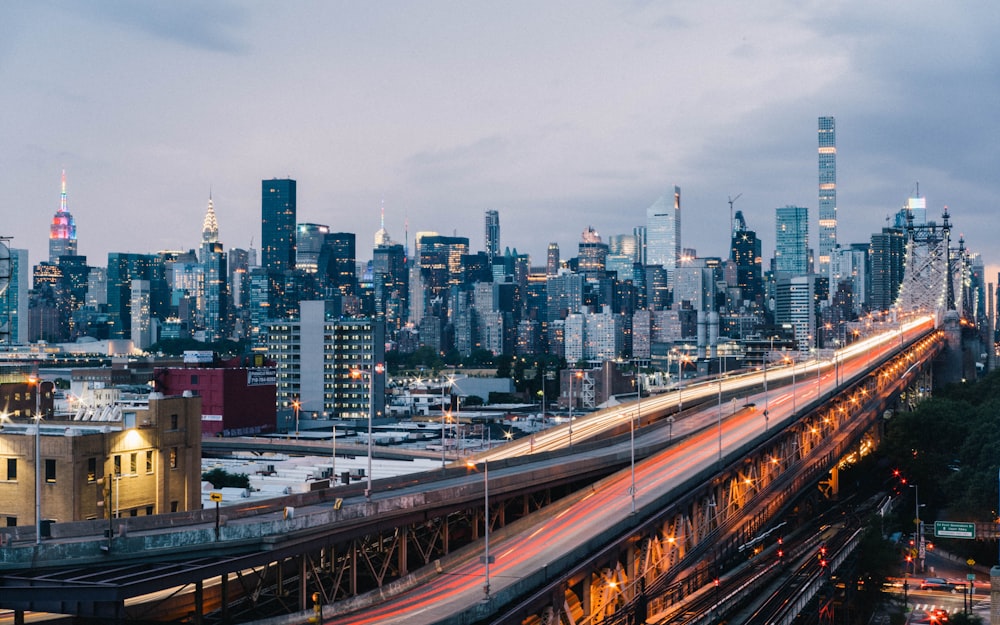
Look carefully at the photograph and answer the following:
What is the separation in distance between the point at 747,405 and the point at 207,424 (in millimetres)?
72696

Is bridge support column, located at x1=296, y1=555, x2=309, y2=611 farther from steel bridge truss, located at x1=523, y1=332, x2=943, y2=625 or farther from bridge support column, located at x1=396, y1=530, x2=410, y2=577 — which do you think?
steel bridge truss, located at x1=523, y1=332, x2=943, y2=625

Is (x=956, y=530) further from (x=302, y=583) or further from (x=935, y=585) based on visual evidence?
(x=302, y=583)

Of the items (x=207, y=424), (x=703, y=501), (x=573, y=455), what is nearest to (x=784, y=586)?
(x=703, y=501)

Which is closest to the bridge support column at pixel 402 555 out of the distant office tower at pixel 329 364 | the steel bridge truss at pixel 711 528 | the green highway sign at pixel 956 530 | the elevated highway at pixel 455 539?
the elevated highway at pixel 455 539

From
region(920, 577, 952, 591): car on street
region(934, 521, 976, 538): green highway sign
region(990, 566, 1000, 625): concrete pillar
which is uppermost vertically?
region(990, 566, 1000, 625): concrete pillar

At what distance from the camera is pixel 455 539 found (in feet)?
154

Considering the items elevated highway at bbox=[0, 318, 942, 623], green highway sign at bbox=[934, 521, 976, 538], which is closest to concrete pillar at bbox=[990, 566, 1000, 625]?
elevated highway at bbox=[0, 318, 942, 623]

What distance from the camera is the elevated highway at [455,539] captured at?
32.5 m

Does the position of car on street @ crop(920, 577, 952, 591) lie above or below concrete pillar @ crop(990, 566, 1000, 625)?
below

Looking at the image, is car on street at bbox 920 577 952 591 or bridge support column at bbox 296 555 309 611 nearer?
bridge support column at bbox 296 555 309 611

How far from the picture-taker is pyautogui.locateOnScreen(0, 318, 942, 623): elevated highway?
3253cm

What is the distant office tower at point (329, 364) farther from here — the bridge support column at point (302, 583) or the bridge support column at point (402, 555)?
the bridge support column at point (302, 583)

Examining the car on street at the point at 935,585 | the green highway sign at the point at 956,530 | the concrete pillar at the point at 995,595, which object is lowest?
the car on street at the point at 935,585

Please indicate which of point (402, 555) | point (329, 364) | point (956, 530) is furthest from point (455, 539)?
point (329, 364)
